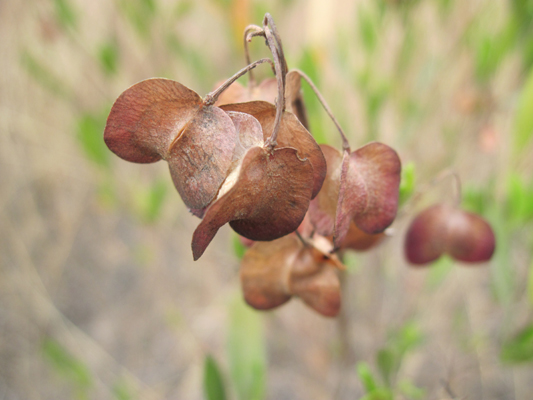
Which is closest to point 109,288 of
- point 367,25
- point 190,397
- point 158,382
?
point 158,382

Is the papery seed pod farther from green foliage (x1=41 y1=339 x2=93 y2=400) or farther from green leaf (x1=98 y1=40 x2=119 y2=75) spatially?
green foliage (x1=41 y1=339 x2=93 y2=400)

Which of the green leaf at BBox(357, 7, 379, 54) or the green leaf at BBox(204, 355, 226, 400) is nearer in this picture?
the green leaf at BBox(204, 355, 226, 400)

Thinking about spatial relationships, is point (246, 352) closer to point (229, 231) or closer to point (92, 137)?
point (92, 137)

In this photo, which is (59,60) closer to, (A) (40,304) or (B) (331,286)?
(A) (40,304)

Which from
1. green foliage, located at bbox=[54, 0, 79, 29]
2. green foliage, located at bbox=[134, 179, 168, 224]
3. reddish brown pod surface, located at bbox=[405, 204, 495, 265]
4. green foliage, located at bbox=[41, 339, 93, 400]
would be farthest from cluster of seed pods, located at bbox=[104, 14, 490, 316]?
green foliage, located at bbox=[41, 339, 93, 400]

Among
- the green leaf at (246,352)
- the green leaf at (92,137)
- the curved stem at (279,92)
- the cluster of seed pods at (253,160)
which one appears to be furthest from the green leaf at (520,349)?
the green leaf at (92,137)
